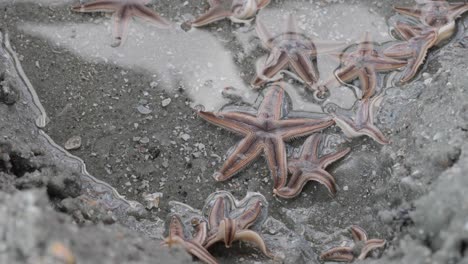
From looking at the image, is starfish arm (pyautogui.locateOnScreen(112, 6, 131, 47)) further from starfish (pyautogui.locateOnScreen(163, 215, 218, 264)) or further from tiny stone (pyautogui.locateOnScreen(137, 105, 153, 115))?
starfish (pyautogui.locateOnScreen(163, 215, 218, 264))

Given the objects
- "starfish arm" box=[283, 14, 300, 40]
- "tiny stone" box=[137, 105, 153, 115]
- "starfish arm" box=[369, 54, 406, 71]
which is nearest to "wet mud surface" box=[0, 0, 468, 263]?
"tiny stone" box=[137, 105, 153, 115]

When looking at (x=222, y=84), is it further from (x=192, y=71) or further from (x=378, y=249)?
(x=378, y=249)

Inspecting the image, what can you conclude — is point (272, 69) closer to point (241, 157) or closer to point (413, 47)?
point (241, 157)

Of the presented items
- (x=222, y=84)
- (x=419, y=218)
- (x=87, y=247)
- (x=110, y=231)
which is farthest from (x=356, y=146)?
(x=87, y=247)

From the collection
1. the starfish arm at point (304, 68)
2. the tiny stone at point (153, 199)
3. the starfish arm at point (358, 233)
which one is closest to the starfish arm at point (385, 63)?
the starfish arm at point (304, 68)

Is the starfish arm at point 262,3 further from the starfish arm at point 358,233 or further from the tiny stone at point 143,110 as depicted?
→ the starfish arm at point 358,233

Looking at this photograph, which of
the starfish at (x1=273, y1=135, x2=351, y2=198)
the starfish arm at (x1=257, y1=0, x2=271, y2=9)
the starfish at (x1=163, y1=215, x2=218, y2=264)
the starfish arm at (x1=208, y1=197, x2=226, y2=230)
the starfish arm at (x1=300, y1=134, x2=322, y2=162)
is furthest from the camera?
the starfish arm at (x1=257, y1=0, x2=271, y2=9)

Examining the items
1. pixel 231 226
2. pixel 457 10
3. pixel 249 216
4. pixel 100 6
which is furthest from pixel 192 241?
pixel 457 10
